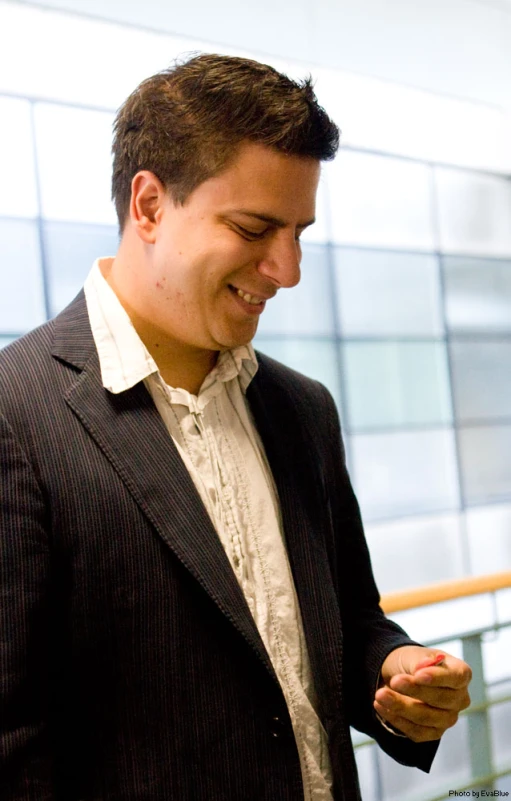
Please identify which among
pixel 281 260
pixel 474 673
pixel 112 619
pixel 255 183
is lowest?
pixel 474 673

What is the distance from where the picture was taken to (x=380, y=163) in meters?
8.82

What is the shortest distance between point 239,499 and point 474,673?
4.41ft

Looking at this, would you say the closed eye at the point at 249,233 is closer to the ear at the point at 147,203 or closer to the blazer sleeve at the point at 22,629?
the ear at the point at 147,203

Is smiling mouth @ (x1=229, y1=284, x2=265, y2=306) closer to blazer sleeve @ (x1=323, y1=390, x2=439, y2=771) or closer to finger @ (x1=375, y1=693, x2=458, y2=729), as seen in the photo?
blazer sleeve @ (x1=323, y1=390, x2=439, y2=771)

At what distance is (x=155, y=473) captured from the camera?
1.10m

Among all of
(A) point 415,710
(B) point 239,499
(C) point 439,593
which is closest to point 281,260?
(B) point 239,499

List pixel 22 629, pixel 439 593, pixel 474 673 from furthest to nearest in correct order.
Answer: pixel 474 673, pixel 439 593, pixel 22 629

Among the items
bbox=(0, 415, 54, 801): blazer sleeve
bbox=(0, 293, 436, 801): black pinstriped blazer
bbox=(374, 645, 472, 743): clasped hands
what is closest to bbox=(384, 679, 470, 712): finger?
bbox=(374, 645, 472, 743): clasped hands

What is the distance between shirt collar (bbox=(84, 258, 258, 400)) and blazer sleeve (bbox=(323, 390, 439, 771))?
239mm

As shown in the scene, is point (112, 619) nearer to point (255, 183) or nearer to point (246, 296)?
point (246, 296)

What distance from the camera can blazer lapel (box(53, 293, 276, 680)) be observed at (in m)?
1.07

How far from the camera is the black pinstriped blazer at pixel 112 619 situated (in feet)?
3.24

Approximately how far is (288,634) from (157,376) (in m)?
0.41

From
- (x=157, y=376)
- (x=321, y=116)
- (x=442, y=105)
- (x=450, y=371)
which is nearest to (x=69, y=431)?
(x=157, y=376)
